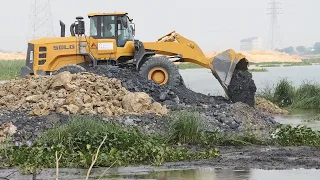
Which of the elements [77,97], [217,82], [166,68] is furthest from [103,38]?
[217,82]

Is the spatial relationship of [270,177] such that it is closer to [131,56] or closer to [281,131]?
[281,131]

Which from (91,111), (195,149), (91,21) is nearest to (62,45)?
(91,21)

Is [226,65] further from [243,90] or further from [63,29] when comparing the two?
[63,29]

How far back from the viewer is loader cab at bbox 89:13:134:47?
2436 centimetres

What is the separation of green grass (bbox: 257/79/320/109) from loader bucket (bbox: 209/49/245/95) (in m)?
4.21

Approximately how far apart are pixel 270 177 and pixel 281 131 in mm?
4246

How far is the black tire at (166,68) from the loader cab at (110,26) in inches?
62.5

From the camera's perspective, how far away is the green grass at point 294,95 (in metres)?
25.0

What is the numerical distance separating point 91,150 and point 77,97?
4772mm

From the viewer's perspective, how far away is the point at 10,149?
12.7 metres

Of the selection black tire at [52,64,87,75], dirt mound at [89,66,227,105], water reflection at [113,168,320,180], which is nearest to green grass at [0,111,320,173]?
water reflection at [113,168,320,180]

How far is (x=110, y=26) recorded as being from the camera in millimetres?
24406

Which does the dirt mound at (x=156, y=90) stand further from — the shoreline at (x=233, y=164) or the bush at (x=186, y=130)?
the shoreline at (x=233, y=164)

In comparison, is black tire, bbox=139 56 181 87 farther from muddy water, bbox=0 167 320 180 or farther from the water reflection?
the water reflection
